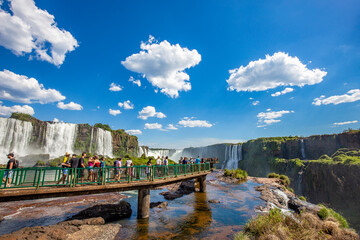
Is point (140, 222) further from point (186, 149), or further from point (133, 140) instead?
point (186, 149)

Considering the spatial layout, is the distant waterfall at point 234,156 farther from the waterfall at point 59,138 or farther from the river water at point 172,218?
the river water at point 172,218

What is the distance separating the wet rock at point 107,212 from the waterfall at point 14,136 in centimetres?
4190

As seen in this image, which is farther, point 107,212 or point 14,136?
point 14,136

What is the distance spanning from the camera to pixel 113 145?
66.1 meters

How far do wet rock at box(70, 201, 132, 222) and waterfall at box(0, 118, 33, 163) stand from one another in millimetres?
41903

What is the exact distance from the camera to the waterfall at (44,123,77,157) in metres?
47.4

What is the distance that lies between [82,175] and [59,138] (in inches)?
1961

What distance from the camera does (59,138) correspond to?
49812 mm

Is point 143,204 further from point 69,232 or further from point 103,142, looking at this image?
point 103,142

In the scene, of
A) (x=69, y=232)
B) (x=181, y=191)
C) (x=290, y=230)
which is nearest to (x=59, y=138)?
(x=181, y=191)

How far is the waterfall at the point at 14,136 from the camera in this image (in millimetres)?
39469

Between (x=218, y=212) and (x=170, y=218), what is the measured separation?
3845mm

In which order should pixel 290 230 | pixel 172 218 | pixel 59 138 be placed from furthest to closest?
1. pixel 59 138
2. pixel 172 218
3. pixel 290 230

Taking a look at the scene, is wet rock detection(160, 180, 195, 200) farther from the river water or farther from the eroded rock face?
the eroded rock face
